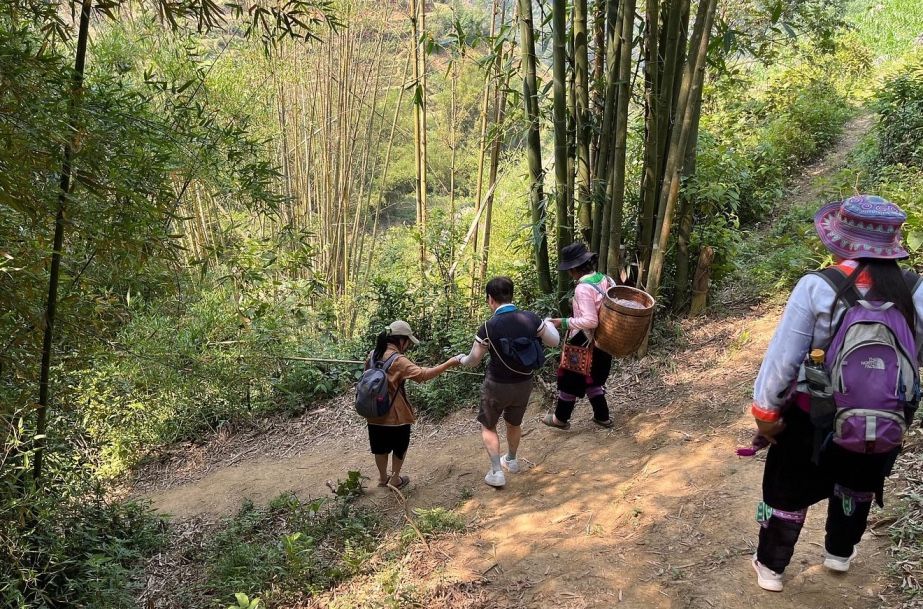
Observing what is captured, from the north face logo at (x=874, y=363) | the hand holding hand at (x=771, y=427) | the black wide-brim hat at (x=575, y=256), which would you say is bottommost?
the hand holding hand at (x=771, y=427)

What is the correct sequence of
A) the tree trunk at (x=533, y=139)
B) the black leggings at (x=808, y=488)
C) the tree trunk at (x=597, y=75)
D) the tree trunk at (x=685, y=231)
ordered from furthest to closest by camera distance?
1. the tree trunk at (x=685, y=231)
2. the tree trunk at (x=597, y=75)
3. the tree trunk at (x=533, y=139)
4. the black leggings at (x=808, y=488)

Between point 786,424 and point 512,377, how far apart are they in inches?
59.2

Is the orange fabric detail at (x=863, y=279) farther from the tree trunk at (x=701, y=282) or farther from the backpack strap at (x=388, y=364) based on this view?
the tree trunk at (x=701, y=282)

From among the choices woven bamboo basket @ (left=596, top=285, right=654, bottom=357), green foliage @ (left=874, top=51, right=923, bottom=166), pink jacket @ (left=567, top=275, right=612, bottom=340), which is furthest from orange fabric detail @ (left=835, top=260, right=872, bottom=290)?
green foliage @ (left=874, top=51, right=923, bottom=166)

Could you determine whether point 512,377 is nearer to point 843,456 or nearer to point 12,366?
point 843,456

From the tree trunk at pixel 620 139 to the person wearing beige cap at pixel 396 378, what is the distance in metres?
1.55

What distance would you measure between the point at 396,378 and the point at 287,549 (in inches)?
40.0

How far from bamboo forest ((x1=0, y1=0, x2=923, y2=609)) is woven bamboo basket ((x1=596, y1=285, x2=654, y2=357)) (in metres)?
0.02

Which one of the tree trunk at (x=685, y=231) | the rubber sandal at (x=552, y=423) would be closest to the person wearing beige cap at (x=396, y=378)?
the rubber sandal at (x=552, y=423)

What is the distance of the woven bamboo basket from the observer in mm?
3209

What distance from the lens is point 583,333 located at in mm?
3645

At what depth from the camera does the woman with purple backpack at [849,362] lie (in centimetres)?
167

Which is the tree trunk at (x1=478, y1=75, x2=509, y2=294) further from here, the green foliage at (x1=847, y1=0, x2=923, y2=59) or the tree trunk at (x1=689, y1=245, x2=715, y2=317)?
the green foliage at (x1=847, y1=0, x2=923, y2=59)

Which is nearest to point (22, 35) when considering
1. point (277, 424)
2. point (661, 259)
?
point (661, 259)
